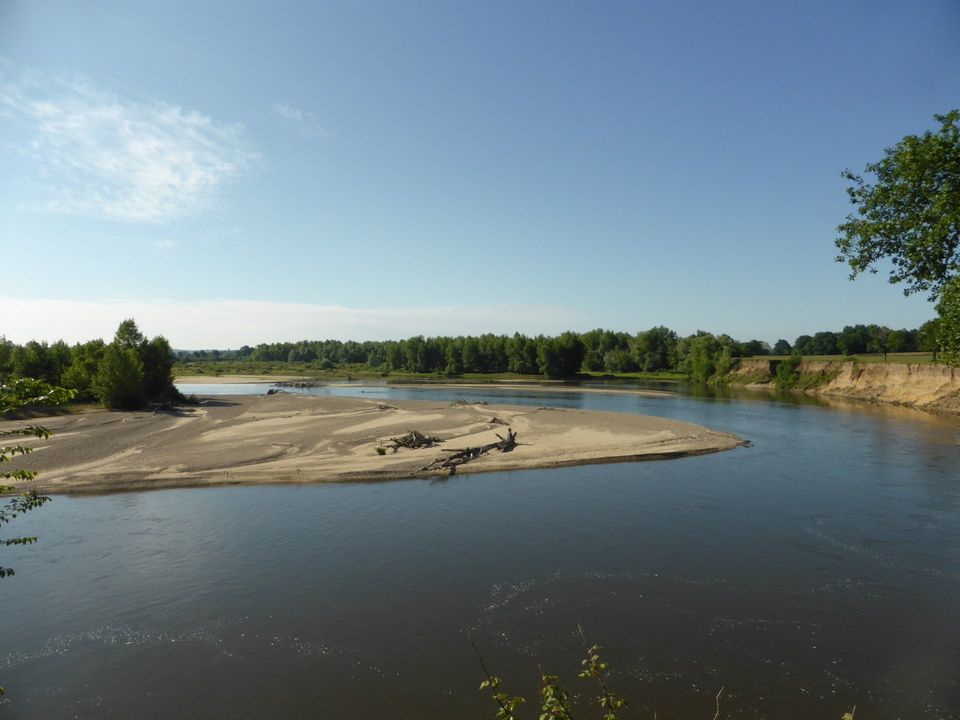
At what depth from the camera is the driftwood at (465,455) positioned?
38.9 metres

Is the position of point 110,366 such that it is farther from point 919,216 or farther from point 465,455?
point 919,216

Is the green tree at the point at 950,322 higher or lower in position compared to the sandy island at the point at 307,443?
higher

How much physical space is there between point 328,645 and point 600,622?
868 cm

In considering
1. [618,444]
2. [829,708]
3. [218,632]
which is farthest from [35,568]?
[618,444]

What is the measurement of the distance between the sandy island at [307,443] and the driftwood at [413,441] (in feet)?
3.78

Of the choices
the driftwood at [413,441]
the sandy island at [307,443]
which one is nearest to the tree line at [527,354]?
the sandy island at [307,443]

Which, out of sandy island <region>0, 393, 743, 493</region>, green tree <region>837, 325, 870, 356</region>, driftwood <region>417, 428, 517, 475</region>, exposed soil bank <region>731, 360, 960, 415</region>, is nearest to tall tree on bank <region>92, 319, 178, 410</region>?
sandy island <region>0, 393, 743, 493</region>

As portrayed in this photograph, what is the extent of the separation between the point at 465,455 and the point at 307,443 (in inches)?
588

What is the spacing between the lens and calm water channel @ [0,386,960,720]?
14.4 metres

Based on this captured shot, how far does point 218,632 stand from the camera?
17406 mm

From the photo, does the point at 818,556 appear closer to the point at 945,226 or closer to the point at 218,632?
the point at 945,226

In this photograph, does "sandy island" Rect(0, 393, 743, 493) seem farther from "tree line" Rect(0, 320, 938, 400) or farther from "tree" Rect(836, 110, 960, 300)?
"tree" Rect(836, 110, 960, 300)

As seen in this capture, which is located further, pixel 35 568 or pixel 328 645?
pixel 35 568

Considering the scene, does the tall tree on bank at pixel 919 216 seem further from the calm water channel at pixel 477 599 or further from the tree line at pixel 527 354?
the tree line at pixel 527 354
